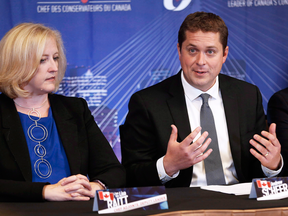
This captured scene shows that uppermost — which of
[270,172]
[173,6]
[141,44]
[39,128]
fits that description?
[173,6]

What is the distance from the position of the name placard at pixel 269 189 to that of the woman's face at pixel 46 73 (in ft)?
3.61

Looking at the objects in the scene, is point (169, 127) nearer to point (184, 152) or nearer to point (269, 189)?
point (184, 152)

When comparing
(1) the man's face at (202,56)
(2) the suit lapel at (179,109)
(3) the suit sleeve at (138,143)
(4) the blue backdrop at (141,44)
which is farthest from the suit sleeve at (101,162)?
(4) the blue backdrop at (141,44)

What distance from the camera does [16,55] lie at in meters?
1.68

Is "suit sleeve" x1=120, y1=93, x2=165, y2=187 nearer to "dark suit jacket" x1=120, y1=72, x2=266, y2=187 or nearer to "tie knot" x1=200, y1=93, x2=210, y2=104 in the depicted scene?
"dark suit jacket" x1=120, y1=72, x2=266, y2=187

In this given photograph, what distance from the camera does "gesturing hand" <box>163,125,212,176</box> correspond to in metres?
1.48

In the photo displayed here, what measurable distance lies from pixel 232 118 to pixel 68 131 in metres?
0.92

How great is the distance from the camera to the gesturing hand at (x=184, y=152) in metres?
1.48

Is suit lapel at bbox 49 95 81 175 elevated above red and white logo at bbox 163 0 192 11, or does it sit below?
below

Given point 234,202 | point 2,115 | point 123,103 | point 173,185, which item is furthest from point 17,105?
point 123,103

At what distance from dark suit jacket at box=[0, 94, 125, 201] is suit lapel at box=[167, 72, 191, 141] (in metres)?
0.39

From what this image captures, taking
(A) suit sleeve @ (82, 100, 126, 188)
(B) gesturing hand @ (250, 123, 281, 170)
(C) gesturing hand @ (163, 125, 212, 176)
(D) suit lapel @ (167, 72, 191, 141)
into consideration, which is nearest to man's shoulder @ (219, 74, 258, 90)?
(D) suit lapel @ (167, 72, 191, 141)

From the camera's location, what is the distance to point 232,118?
188 cm

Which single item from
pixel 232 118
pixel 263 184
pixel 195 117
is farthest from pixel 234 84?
pixel 263 184
